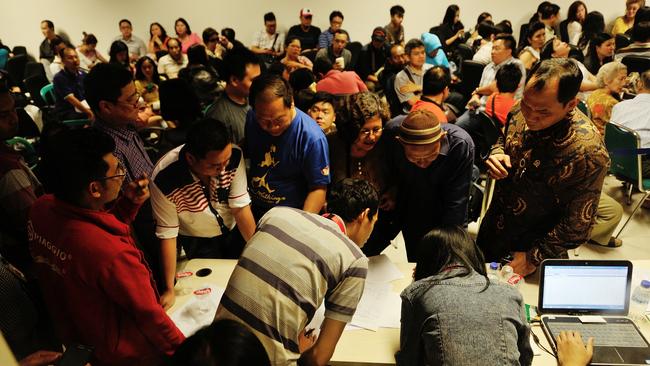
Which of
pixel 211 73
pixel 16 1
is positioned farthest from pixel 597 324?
pixel 16 1

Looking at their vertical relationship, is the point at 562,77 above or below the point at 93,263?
above

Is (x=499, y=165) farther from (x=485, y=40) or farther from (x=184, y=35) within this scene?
(x=184, y=35)

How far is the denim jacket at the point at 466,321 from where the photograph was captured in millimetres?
1228

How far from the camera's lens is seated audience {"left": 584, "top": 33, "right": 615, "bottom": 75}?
5.19m

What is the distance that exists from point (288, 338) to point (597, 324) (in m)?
1.19

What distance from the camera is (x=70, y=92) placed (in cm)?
437

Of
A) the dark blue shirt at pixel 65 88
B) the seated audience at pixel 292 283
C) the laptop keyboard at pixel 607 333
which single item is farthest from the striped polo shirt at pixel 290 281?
the dark blue shirt at pixel 65 88

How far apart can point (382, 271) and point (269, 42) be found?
622 centimetres

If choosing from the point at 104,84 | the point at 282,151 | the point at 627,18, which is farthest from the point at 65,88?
the point at 627,18

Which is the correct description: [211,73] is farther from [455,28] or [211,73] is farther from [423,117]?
[455,28]

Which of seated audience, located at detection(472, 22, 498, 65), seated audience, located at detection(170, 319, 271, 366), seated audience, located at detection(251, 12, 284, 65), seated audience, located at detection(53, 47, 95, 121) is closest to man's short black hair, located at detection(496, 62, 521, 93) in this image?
seated audience, located at detection(472, 22, 498, 65)

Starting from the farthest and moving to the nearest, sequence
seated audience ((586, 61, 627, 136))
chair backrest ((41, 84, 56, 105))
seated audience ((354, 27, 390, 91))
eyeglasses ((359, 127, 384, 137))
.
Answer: seated audience ((354, 27, 390, 91)) < chair backrest ((41, 84, 56, 105)) < seated audience ((586, 61, 627, 136)) < eyeglasses ((359, 127, 384, 137))

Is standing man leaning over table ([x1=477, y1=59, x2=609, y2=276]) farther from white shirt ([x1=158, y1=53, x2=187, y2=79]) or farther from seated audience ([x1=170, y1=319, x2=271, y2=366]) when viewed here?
white shirt ([x1=158, y1=53, x2=187, y2=79])

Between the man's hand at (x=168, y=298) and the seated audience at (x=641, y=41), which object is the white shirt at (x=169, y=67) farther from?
the seated audience at (x=641, y=41)
